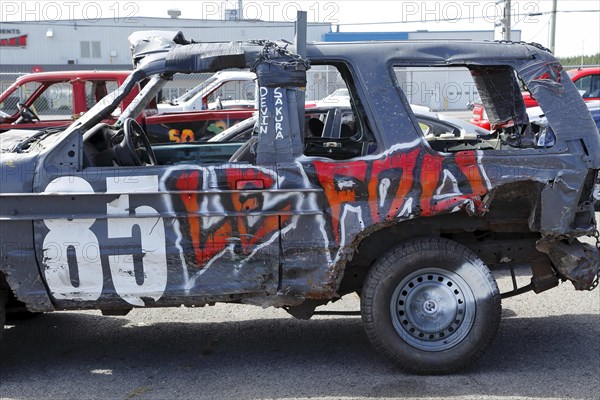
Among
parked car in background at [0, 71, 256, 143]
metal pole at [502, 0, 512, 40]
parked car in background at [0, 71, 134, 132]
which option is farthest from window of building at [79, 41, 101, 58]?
parked car in background at [0, 71, 134, 132]

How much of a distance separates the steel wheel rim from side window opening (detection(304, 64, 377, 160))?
0.92m

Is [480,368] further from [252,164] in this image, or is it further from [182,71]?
[182,71]

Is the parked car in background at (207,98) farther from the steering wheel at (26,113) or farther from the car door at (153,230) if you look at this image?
the car door at (153,230)

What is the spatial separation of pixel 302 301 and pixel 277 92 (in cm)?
135

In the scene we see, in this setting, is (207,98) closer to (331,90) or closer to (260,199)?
(331,90)

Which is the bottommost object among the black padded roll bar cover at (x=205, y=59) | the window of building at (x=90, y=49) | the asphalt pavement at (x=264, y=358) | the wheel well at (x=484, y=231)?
the asphalt pavement at (x=264, y=358)

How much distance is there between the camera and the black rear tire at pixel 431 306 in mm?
5055

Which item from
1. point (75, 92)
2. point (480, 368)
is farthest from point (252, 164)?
point (75, 92)

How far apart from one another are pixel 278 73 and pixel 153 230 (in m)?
1.26

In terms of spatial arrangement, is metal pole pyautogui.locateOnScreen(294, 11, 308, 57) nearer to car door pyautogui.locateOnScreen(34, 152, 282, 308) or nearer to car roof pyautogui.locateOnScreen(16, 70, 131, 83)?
car door pyautogui.locateOnScreen(34, 152, 282, 308)

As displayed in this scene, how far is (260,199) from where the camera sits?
4941 millimetres

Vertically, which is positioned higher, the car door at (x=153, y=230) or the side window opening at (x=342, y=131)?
the side window opening at (x=342, y=131)

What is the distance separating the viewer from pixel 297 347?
5.76m

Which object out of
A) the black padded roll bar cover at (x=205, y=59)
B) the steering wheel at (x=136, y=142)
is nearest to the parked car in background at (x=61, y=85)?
the steering wheel at (x=136, y=142)
